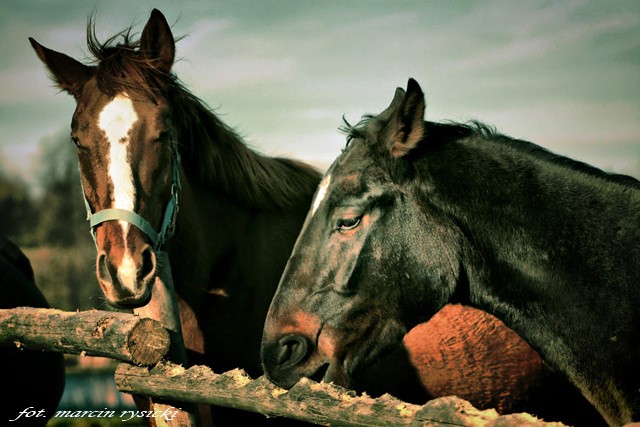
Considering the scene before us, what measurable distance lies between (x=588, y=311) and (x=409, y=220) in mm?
791

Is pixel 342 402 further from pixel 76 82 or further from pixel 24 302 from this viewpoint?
pixel 24 302

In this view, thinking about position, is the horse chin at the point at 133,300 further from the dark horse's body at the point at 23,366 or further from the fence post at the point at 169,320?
the dark horse's body at the point at 23,366

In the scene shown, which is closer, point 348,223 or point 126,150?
point 348,223

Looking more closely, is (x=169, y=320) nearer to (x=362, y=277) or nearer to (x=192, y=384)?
(x=192, y=384)

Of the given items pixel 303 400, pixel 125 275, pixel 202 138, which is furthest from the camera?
pixel 202 138

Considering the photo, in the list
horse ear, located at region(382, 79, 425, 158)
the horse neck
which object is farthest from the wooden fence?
horse ear, located at region(382, 79, 425, 158)

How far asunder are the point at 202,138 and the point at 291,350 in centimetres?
185

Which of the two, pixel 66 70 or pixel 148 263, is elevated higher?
pixel 66 70

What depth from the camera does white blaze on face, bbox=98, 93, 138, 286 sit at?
10.1 ft

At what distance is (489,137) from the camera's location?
2.77 metres

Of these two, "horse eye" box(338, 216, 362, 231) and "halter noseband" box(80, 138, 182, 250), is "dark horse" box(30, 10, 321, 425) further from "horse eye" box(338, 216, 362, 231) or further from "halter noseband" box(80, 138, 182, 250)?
"horse eye" box(338, 216, 362, 231)

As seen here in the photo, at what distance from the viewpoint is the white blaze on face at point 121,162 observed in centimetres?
309

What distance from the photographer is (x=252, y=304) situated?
3.92 m

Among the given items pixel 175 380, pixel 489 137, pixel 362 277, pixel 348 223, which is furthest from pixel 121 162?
pixel 489 137
